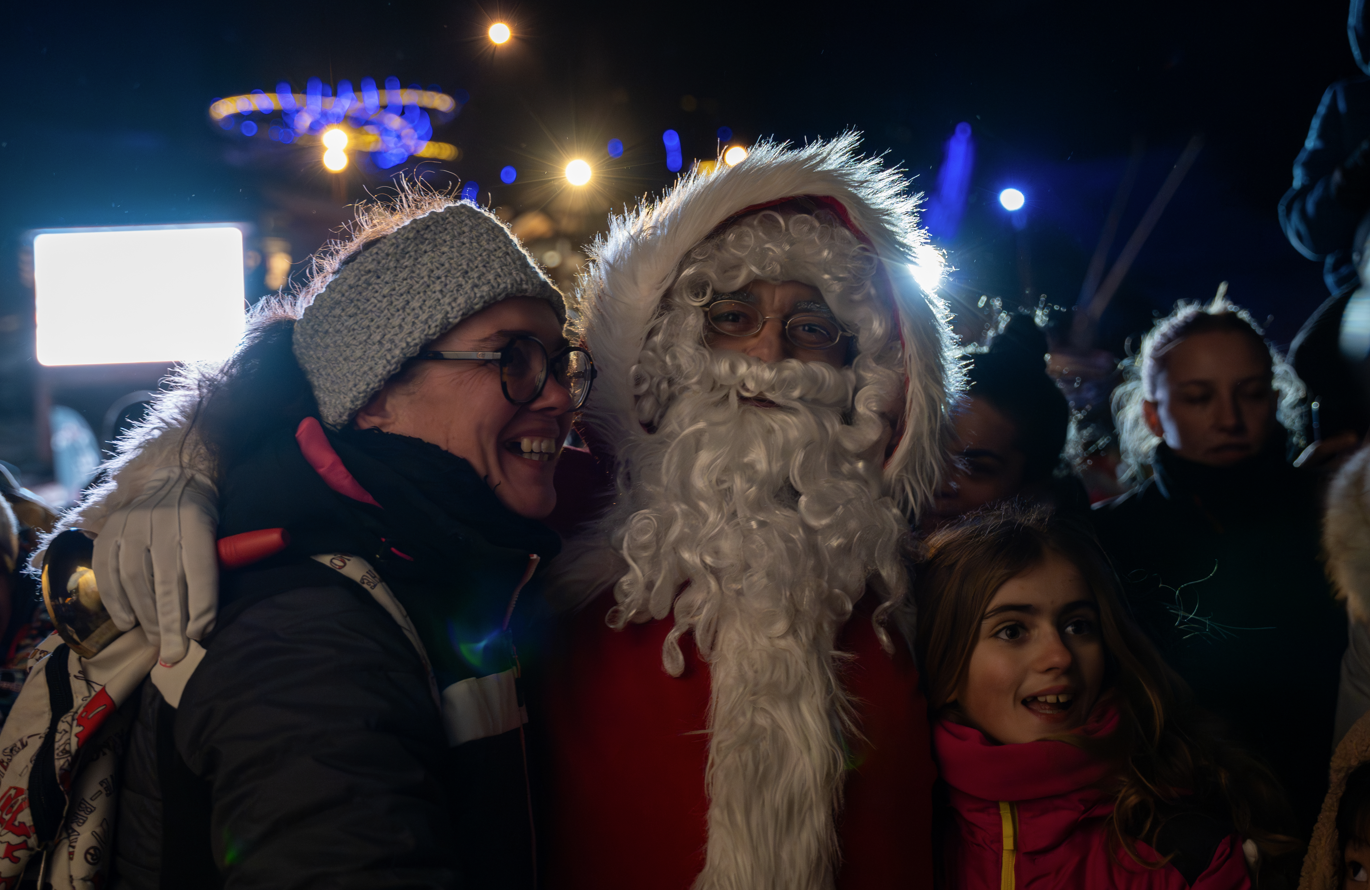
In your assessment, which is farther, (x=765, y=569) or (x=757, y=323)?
(x=757, y=323)

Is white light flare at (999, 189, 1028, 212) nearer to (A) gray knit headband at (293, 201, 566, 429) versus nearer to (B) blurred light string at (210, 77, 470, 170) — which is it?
(A) gray knit headband at (293, 201, 566, 429)

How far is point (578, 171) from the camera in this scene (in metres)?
4.97

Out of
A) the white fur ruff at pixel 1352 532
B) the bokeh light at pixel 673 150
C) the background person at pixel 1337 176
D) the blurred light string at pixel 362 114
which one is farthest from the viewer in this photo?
the blurred light string at pixel 362 114

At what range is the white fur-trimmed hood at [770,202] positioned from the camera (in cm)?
207

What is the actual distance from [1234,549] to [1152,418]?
0.44 metres

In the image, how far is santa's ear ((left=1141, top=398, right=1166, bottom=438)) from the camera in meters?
2.47

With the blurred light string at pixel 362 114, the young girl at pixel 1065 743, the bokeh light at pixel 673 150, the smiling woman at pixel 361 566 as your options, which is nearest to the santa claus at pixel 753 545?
the young girl at pixel 1065 743

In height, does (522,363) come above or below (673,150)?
below

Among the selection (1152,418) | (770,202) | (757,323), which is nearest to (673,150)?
(770,202)

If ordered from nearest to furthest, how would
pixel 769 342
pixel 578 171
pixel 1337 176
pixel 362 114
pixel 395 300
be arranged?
pixel 395 300 → pixel 769 342 → pixel 1337 176 → pixel 578 171 → pixel 362 114

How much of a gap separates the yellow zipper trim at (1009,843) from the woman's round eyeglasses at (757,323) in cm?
115

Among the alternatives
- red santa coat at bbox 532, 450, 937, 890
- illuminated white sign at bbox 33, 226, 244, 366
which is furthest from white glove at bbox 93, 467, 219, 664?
illuminated white sign at bbox 33, 226, 244, 366

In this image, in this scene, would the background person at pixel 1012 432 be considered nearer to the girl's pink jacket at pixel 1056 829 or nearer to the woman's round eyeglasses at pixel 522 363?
the girl's pink jacket at pixel 1056 829

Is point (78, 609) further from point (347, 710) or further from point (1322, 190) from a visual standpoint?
point (1322, 190)
